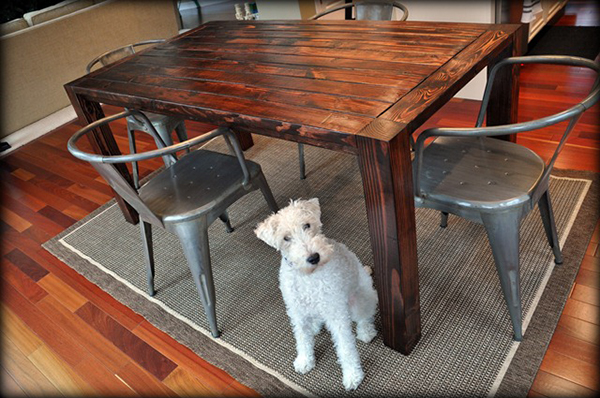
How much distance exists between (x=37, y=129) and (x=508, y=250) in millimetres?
3658

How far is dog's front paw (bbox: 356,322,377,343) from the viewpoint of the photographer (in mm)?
1507

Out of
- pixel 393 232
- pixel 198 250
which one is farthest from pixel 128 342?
pixel 393 232

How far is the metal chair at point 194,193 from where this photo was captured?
1467 mm

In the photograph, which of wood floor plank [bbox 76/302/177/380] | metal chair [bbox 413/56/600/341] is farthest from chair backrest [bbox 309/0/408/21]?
wood floor plank [bbox 76/302/177/380]

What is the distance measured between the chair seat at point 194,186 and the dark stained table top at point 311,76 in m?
0.24

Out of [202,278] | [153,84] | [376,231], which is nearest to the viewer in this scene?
[376,231]

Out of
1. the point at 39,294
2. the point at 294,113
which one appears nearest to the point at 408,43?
the point at 294,113

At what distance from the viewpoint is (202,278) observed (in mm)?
1568

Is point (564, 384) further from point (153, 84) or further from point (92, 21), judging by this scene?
point (92, 21)

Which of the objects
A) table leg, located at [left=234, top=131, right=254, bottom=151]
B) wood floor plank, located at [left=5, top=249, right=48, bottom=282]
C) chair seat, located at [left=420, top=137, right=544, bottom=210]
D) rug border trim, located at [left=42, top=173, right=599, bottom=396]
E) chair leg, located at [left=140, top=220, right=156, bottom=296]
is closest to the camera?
chair seat, located at [left=420, top=137, right=544, bottom=210]

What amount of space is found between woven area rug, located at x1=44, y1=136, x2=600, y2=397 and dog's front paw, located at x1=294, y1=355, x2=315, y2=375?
2 cm

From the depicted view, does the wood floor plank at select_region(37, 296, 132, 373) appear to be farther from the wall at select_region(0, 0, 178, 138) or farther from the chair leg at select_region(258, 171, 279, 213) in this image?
the wall at select_region(0, 0, 178, 138)

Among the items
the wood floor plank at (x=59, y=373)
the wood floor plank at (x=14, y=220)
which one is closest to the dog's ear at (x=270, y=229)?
the wood floor plank at (x=59, y=373)

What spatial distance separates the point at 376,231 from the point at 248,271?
81cm
